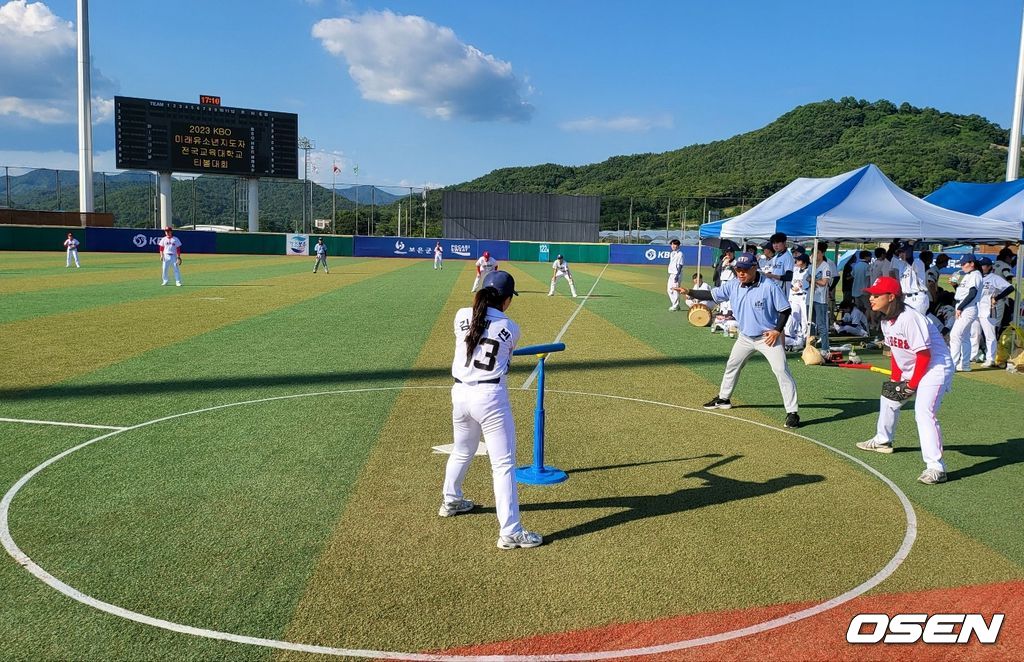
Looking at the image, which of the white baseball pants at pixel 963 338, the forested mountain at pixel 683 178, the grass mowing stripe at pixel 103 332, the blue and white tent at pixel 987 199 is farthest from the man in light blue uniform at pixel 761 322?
the forested mountain at pixel 683 178

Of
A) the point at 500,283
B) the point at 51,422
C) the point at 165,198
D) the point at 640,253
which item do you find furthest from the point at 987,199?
the point at 165,198

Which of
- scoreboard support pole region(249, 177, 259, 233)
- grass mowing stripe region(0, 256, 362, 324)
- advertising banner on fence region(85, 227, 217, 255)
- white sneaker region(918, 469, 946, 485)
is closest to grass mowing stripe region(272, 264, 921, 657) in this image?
white sneaker region(918, 469, 946, 485)

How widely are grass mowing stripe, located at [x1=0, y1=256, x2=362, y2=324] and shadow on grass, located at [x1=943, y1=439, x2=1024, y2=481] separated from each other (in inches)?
722

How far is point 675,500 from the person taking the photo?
6.27 m

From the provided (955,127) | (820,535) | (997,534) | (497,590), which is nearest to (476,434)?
(497,590)

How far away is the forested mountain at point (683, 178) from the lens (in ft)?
234

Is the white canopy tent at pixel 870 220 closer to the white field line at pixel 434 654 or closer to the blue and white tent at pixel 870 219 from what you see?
the blue and white tent at pixel 870 219

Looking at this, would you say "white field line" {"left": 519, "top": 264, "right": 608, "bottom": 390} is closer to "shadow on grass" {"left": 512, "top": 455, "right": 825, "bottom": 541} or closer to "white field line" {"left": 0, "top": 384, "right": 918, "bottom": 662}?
"shadow on grass" {"left": 512, "top": 455, "right": 825, "bottom": 541}

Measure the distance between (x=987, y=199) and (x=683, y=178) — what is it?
80.7m

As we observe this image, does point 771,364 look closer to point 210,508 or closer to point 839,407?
point 839,407

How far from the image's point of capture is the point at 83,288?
80.3 feet

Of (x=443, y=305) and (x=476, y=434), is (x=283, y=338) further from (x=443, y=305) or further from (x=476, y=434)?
(x=476, y=434)

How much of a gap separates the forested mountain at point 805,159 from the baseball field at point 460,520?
6687cm

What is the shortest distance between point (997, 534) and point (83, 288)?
26670 millimetres
